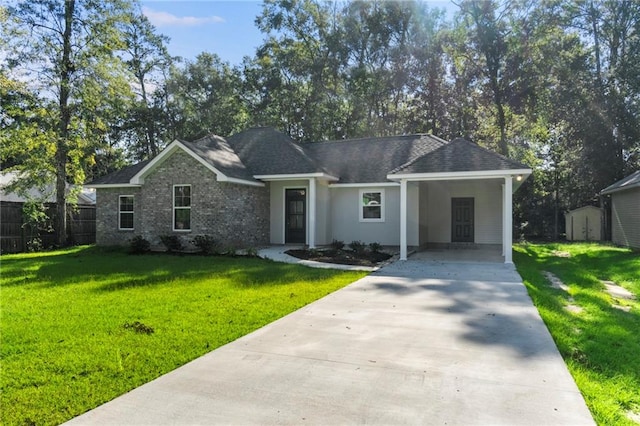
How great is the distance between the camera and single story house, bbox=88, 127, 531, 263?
14812mm

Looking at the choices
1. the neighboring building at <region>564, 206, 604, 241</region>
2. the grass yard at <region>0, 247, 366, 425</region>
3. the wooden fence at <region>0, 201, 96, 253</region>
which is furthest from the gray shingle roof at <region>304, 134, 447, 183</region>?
the neighboring building at <region>564, 206, 604, 241</region>

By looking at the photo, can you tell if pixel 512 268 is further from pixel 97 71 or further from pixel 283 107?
pixel 283 107

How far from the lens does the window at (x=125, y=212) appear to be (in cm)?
1722

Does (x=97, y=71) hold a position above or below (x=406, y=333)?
above

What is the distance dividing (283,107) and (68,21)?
14.3 metres

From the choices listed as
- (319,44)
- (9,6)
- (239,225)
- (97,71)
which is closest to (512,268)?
(239,225)

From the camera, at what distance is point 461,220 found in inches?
677

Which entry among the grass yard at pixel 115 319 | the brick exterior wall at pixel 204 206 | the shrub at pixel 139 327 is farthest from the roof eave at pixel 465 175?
the shrub at pixel 139 327

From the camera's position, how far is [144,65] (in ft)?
103

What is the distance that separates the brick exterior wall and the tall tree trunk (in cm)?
448

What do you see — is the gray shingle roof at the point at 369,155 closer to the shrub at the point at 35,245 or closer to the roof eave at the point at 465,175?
the roof eave at the point at 465,175

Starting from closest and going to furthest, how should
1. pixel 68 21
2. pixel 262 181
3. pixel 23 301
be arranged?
1. pixel 23 301
2. pixel 262 181
3. pixel 68 21

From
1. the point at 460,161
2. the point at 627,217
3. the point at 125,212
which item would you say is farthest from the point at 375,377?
the point at 627,217

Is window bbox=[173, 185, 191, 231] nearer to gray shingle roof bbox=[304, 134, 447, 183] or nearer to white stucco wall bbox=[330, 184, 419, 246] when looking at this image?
white stucco wall bbox=[330, 184, 419, 246]
